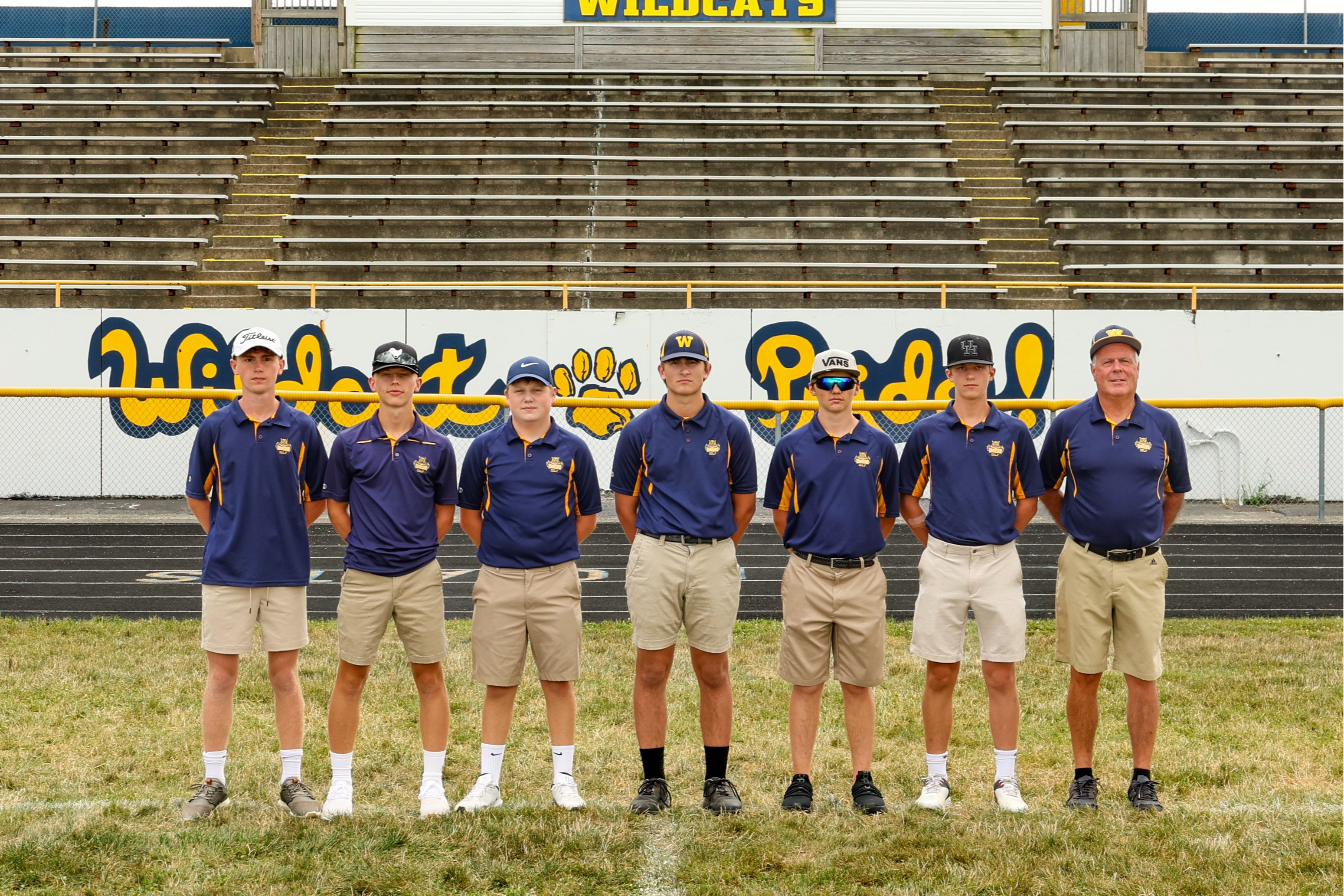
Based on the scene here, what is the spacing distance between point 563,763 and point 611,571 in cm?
570

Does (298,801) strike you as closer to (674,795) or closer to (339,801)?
(339,801)

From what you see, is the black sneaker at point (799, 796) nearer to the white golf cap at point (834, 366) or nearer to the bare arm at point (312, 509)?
the white golf cap at point (834, 366)

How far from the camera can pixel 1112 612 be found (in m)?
5.16

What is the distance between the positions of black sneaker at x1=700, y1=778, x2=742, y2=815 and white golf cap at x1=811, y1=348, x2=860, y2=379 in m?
1.79

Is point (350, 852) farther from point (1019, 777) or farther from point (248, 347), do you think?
point (1019, 777)

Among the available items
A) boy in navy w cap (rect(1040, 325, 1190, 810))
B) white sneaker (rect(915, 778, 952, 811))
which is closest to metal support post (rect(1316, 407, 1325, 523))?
boy in navy w cap (rect(1040, 325, 1190, 810))

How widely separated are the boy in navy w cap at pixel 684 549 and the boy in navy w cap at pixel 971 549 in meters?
0.82

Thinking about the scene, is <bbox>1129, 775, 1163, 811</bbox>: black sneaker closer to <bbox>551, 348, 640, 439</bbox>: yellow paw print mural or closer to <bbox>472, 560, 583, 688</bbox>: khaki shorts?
<bbox>472, 560, 583, 688</bbox>: khaki shorts

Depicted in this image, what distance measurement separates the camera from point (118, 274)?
1773 cm

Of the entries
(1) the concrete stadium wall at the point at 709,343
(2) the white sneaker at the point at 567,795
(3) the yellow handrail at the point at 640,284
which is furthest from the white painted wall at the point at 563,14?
(2) the white sneaker at the point at 567,795

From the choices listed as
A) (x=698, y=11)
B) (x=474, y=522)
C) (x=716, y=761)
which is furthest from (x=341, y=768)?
(x=698, y=11)

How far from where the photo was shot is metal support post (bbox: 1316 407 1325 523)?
1252 centimetres

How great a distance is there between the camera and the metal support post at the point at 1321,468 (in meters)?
12.5

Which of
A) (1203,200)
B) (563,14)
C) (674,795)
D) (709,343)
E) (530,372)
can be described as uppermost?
(563,14)
